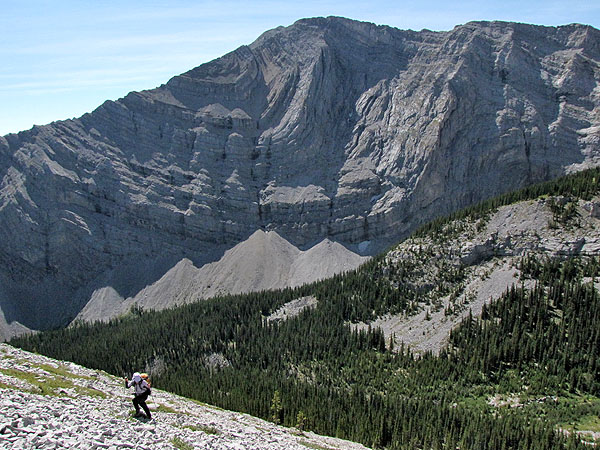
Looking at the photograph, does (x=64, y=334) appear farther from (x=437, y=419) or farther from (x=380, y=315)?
(x=437, y=419)

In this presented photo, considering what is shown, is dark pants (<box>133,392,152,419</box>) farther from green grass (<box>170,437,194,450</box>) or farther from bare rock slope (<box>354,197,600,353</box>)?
bare rock slope (<box>354,197,600,353</box>)

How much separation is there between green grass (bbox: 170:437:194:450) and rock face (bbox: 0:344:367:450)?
6 centimetres

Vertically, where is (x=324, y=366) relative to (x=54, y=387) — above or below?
below

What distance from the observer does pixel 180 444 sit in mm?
34906

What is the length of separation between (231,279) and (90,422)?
157 meters

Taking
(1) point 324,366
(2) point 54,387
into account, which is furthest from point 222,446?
(1) point 324,366

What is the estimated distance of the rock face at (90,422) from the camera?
29.8 meters

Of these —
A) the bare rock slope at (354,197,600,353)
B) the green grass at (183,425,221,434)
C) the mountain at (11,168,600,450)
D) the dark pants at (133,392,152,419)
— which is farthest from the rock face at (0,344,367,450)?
the bare rock slope at (354,197,600,353)

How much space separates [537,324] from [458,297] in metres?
20.5

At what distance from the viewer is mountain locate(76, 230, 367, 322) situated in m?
186

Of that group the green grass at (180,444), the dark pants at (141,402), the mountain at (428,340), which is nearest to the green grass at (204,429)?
the dark pants at (141,402)

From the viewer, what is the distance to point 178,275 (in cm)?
19775

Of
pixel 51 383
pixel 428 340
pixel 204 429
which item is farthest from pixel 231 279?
pixel 204 429

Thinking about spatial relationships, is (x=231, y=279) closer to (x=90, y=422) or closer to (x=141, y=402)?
(x=141, y=402)
